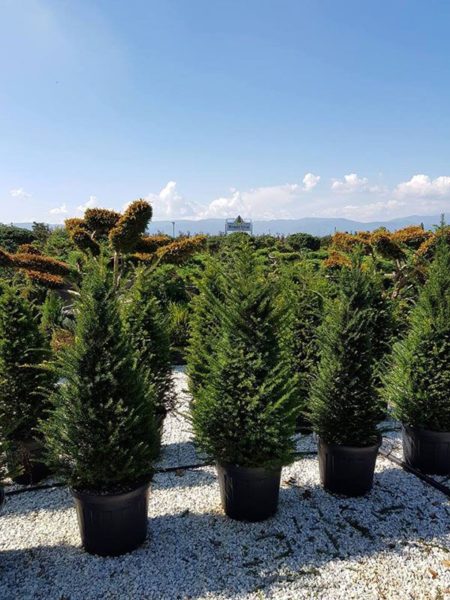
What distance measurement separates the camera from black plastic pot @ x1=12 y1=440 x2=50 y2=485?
4.43 m

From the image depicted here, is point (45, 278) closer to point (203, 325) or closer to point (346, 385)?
point (203, 325)

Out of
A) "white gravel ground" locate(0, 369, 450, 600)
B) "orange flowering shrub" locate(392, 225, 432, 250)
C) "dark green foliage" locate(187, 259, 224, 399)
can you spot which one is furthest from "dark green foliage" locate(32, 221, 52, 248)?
"white gravel ground" locate(0, 369, 450, 600)

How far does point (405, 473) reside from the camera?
4805 mm

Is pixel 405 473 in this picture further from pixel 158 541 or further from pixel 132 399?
pixel 132 399

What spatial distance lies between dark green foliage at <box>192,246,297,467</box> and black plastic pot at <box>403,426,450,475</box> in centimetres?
177

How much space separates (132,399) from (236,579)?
1.50 meters

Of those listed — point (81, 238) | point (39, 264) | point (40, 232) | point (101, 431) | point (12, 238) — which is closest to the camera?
point (101, 431)

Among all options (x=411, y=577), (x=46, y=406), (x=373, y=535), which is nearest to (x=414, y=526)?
(x=373, y=535)

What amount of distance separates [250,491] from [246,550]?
18.0 inches

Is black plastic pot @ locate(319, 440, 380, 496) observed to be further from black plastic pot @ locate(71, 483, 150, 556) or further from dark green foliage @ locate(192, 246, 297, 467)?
black plastic pot @ locate(71, 483, 150, 556)

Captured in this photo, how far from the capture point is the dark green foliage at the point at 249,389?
3713 mm

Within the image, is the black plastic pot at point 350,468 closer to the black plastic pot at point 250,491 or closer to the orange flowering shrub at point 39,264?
the black plastic pot at point 250,491

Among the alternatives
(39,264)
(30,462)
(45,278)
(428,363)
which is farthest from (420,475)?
(39,264)

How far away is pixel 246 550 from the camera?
3475 millimetres
